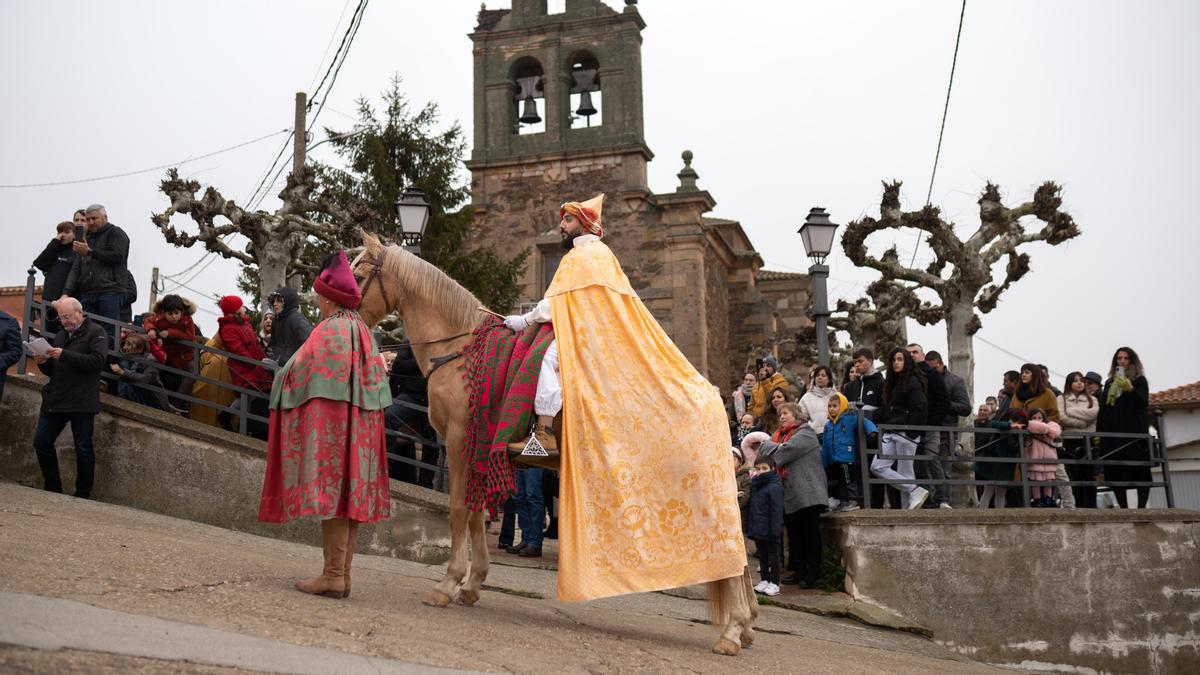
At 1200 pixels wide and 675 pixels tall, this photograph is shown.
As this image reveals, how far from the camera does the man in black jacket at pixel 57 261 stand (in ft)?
Result: 36.3

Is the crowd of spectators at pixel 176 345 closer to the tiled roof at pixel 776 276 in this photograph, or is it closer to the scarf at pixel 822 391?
the scarf at pixel 822 391

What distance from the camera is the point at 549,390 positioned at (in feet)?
22.1

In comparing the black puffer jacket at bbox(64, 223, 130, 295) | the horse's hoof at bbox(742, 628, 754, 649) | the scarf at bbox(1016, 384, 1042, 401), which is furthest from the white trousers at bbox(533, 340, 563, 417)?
the scarf at bbox(1016, 384, 1042, 401)

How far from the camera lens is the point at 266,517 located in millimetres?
6258

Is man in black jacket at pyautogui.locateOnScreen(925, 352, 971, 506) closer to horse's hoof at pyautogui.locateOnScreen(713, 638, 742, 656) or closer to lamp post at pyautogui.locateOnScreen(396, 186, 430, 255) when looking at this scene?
horse's hoof at pyautogui.locateOnScreen(713, 638, 742, 656)

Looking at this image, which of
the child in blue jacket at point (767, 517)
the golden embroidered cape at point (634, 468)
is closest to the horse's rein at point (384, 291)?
the golden embroidered cape at point (634, 468)

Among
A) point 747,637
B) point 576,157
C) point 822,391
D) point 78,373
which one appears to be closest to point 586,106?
point 576,157

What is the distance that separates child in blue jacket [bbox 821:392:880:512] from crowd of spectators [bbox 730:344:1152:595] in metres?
0.01

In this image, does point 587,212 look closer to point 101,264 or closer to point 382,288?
point 382,288

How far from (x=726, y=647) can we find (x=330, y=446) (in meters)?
2.65

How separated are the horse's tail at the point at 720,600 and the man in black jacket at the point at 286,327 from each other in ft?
17.4

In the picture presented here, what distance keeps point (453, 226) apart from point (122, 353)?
1209cm

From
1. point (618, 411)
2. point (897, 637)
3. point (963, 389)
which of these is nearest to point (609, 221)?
point (963, 389)

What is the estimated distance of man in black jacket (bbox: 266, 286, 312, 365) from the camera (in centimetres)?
1052
